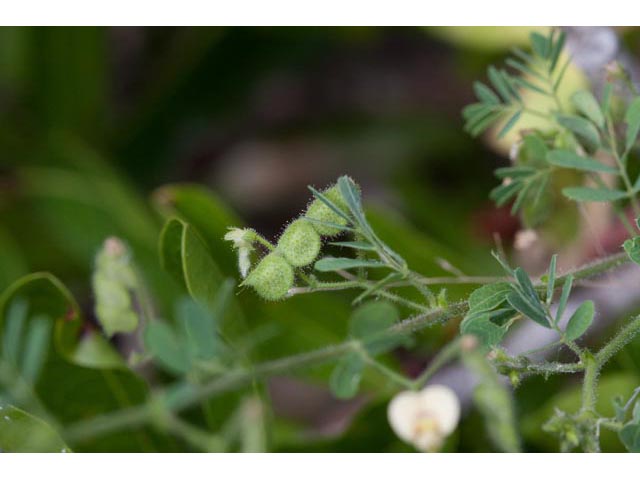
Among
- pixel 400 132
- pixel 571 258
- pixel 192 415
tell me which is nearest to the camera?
pixel 192 415

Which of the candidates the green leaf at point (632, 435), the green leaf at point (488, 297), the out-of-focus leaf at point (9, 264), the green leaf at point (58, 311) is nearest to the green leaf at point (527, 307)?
the green leaf at point (488, 297)

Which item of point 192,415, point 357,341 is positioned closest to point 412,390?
point 357,341

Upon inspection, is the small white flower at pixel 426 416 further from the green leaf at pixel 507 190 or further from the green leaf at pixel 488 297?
the green leaf at pixel 507 190

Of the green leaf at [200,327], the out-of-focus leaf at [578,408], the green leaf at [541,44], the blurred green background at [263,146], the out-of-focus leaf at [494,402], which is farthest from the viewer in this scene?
the blurred green background at [263,146]

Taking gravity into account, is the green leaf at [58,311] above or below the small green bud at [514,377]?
above

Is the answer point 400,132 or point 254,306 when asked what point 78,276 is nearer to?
point 254,306

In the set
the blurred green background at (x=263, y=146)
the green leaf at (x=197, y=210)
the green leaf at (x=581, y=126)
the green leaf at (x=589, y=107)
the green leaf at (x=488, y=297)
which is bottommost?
the green leaf at (x=488, y=297)
